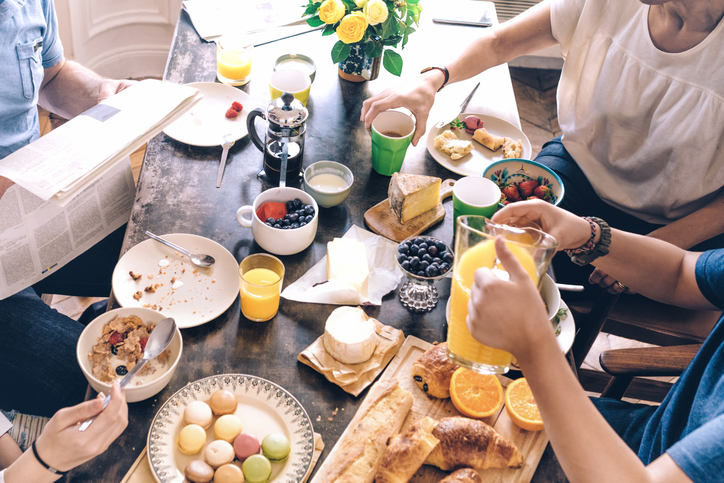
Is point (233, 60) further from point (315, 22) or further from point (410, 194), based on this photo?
point (410, 194)

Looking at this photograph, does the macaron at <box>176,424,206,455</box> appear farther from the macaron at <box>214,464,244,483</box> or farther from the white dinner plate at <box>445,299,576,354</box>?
the white dinner plate at <box>445,299,576,354</box>

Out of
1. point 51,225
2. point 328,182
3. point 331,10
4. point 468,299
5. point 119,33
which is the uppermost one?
point 331,10

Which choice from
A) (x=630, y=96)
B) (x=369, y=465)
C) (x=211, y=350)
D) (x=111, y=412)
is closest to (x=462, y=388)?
(x=369, y=465)

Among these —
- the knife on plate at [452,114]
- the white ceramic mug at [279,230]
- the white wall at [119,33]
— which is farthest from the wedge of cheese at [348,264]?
the white wall at [119,33]

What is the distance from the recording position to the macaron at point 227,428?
108 cm

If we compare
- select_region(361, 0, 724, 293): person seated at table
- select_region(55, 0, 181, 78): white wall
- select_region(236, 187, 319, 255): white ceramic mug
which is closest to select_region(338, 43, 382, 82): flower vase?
select_region(361, 0, 724, 293): person seated at table

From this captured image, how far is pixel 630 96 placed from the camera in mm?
1754

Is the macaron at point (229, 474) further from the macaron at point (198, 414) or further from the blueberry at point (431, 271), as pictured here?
the blueberry at point (431, 271)

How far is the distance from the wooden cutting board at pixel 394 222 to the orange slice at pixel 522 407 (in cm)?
53

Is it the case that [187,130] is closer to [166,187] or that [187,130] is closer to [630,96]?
[166,187]

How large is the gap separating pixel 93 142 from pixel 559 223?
118 centimetres

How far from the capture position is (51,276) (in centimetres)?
169

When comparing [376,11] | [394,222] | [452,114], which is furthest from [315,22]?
[394,222]

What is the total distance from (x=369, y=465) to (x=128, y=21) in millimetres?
3360
